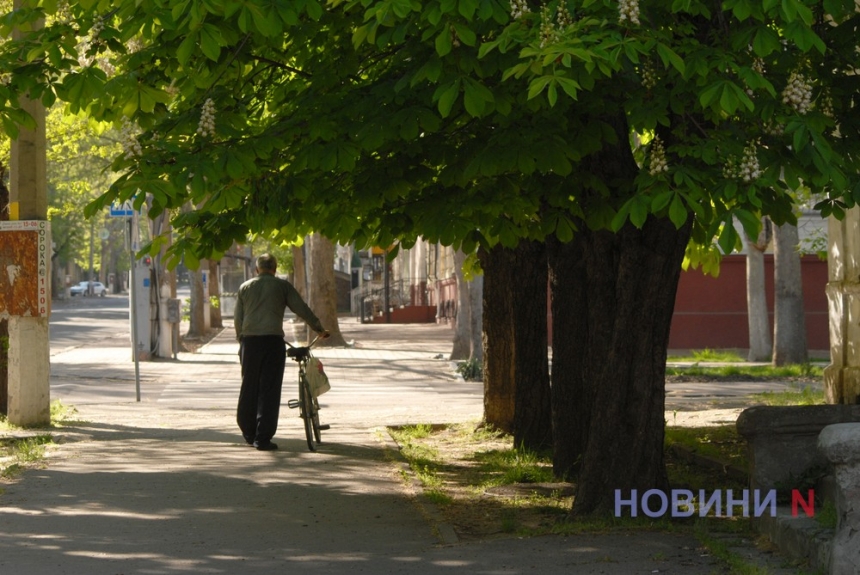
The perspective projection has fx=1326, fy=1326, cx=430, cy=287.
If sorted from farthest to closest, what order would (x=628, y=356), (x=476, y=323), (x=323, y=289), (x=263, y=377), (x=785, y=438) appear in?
(x=323, y=289)
(x=476, y=323)
(x=263, y=377)
(x=628, y=356)
(x=785, y=438)

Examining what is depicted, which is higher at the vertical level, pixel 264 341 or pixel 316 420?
pixel 264 341

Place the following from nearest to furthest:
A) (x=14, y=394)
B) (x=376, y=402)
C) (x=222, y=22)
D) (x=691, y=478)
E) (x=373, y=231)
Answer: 1. (x=222, y=22)
2. (x=373, y=231)
3. (x=691, y=478)
4. (x=14, y=394)
5. (x=376, y=402)

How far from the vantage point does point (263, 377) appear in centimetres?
1262

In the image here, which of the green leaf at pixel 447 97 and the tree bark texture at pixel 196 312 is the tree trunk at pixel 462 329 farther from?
the green leaf at pixel 447 97

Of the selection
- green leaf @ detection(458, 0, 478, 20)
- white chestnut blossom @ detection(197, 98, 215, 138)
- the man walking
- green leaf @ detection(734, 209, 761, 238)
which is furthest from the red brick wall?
green leaf @ detection(458, 0, 478, 20)

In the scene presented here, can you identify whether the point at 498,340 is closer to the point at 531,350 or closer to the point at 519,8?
the point at 531,350

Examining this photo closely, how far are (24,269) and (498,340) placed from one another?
5.12 m

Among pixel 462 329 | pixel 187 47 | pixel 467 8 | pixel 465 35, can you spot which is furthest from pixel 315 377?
pixel 462 329

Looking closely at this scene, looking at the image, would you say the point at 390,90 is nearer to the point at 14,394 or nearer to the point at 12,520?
the point at 12,520

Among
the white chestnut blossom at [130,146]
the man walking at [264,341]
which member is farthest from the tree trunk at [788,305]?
the white chestnut blossom at [130,146]

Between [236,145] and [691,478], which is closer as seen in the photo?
[236,145]

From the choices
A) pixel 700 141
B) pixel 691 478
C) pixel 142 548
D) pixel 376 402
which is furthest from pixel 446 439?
pixel 700 141

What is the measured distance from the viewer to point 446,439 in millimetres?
14398

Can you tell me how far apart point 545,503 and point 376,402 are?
9873 mm
